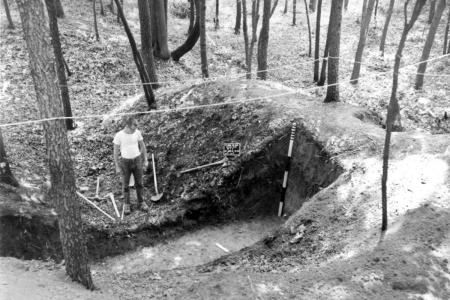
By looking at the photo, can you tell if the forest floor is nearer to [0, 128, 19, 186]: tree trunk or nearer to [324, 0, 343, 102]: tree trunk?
[0, 128, 19, 186]: tree trunk

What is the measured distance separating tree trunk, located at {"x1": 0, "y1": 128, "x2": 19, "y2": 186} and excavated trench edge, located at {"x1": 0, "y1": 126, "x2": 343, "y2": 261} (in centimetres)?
136

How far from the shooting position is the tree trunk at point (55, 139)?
192 inches

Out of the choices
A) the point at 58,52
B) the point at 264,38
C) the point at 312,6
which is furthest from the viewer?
the point at 312,6

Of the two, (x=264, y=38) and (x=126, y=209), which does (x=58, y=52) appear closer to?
(x=126, y=209)

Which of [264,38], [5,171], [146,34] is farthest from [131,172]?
[264,38]

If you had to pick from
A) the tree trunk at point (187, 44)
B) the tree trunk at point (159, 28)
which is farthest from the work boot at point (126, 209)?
the tree trunk at point (187, 44)

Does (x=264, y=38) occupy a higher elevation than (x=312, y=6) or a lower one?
lower

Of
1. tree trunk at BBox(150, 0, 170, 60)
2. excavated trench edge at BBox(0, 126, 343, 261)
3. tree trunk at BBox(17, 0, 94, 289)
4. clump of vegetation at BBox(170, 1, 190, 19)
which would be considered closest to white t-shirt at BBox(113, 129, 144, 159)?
excavated trench edge at BBox(0, 126, 343, 261)

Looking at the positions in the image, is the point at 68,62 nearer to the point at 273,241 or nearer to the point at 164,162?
the point at 164,162

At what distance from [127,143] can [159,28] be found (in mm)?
10976

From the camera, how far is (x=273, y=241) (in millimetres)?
6984

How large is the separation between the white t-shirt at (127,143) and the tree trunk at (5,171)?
8.36ft

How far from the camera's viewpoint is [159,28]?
1823 centimetres

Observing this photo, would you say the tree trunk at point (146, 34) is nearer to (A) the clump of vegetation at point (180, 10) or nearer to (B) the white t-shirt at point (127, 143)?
(B) the white t-shirt at point (127, 143)
